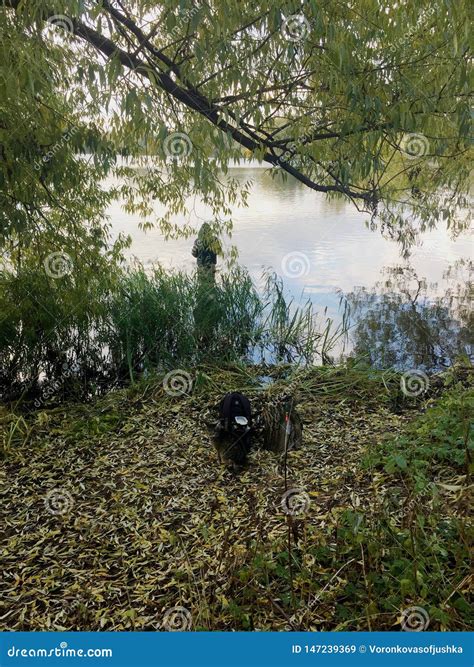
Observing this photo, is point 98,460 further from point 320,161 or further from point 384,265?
point 384,265

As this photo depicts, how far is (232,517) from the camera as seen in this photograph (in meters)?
2.81

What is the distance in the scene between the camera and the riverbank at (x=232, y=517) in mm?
2078

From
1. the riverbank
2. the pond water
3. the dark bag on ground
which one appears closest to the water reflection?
the pond water

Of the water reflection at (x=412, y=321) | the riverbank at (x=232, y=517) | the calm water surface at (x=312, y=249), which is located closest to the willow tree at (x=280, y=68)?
the riverbank at (x=232, y=517)

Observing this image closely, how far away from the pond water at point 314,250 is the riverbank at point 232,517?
2.80m

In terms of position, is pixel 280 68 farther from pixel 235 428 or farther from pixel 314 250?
pixel 314 250

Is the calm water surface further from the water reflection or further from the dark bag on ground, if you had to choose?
the dark bag on ground

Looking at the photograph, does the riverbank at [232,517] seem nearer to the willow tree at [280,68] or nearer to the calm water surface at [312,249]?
the willow tree at [280,68]

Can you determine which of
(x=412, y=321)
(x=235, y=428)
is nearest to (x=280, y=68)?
(x=235, y=428)

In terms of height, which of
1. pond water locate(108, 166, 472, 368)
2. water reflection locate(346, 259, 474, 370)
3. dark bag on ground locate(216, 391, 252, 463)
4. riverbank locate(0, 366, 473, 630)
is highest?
pond water locate(108, 166, 472, 368)

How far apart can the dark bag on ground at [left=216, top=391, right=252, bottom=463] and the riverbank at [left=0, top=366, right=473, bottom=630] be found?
0.10 meters

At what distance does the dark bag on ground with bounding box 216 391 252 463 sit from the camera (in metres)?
3.29

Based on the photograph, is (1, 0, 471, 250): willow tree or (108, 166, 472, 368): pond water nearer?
(1, 0, 471, 250): willow tree

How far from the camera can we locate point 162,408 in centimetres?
421
